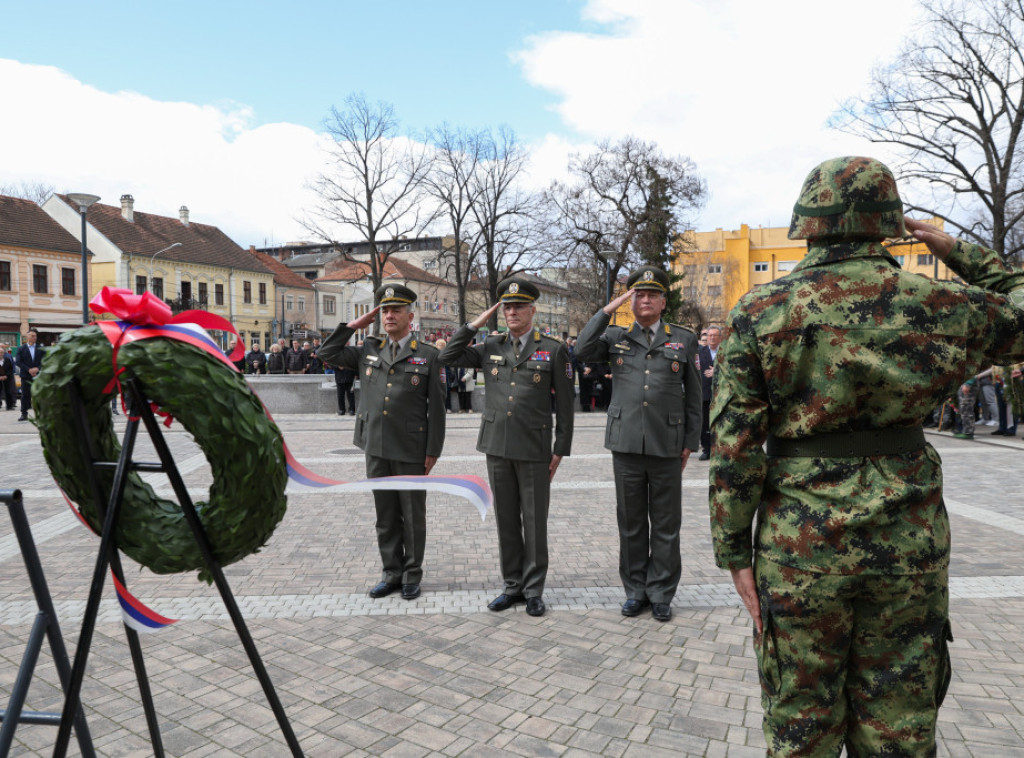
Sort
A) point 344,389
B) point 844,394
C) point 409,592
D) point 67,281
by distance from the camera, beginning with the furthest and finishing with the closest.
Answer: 1. point 67,281
2. point 344,389
3. point 409,592
4. point 844,394

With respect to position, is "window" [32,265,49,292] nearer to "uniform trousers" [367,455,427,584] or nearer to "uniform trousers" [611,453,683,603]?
"uniform trousers" [367,455,427,584]

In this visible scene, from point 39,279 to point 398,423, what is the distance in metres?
44.4

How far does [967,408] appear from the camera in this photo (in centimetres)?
1312

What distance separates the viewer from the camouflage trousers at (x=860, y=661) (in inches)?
78.9

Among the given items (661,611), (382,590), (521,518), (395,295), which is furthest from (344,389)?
(661,611)

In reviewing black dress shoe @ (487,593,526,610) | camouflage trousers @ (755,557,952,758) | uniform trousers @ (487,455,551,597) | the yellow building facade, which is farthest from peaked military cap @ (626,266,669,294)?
the yellow building facade

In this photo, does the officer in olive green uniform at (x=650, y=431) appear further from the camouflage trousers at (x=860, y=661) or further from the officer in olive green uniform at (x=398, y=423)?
the camouflage trousers at (x=860, y=661)

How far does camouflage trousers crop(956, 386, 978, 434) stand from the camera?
13097 millimetres

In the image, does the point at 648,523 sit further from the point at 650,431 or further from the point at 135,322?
the point at 135,322

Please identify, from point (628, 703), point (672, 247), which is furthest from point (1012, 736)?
point (672, 247)

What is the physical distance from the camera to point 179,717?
128 inches

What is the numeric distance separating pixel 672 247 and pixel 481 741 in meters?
39.9

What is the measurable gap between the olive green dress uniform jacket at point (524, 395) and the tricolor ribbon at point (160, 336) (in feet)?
7.03

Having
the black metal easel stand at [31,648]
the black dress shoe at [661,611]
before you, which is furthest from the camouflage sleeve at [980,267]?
the black metal easel stand at [31,648]
